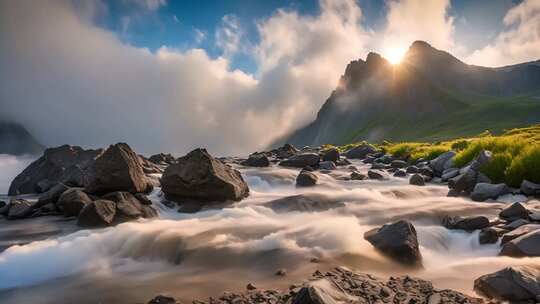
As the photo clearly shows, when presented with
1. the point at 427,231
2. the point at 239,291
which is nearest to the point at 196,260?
the point at 239,291

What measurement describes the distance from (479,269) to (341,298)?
12.3 feet

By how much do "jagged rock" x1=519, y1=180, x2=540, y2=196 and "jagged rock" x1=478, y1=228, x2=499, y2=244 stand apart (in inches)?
245

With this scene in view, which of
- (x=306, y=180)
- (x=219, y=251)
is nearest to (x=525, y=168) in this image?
(x=306, y=180)

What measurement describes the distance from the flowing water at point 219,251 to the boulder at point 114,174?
2250mm

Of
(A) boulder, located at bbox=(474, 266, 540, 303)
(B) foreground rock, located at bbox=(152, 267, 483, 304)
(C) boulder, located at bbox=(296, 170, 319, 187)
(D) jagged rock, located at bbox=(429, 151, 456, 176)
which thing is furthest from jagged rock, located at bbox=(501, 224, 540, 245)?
(D) jagged rock, located at bbox=(429, 151, 456, 176)

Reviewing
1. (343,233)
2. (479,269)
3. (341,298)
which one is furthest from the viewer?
(343,233)

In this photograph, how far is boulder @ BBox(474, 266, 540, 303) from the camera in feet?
19.7

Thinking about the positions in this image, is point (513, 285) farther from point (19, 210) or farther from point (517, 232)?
point (19, 210)

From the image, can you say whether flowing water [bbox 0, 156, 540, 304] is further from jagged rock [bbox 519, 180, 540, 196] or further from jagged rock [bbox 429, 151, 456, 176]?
jagged rock [bbox 429, 151, 456, 176]

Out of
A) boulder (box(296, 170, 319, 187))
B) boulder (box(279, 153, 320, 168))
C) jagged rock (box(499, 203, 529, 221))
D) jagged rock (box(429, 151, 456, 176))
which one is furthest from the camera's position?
boulder (box(279, 153, 320, 168))

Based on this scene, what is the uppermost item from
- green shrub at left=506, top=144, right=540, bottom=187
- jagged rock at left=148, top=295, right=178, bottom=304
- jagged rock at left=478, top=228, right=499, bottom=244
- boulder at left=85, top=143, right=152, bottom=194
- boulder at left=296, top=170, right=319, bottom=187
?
boulder at left=85, top=143, right=152, bottom=194

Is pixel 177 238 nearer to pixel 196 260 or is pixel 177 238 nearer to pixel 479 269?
pixel 196 260

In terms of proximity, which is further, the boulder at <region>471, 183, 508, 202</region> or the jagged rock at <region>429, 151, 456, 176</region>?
the jagged rock at <region>429, 151, 456, 176</region>

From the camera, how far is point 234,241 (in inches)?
430
